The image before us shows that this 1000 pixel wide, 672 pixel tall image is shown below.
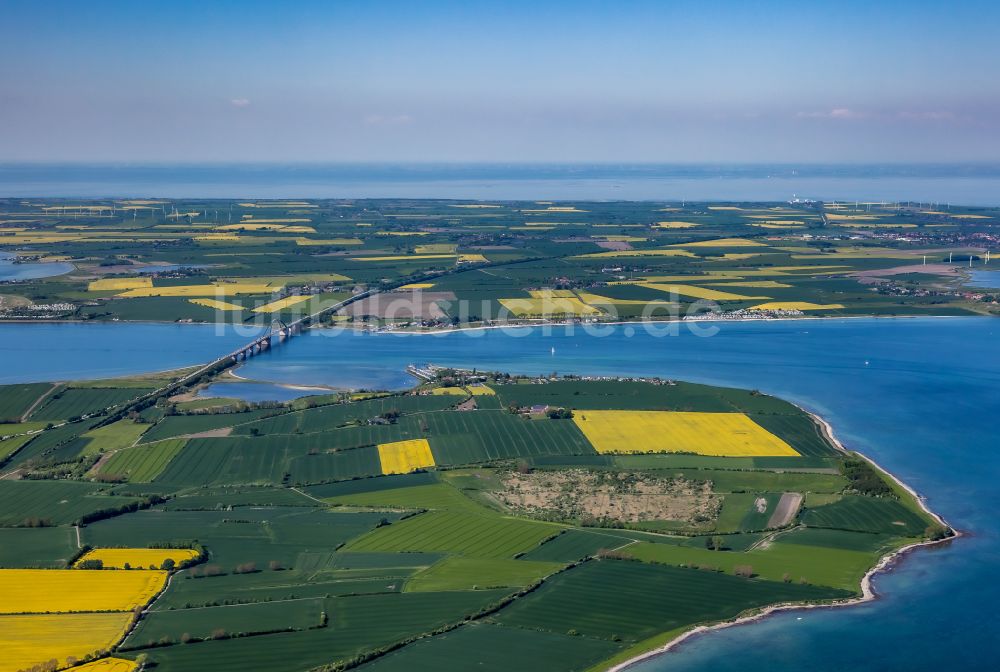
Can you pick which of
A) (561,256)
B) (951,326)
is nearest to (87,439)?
(951,326)

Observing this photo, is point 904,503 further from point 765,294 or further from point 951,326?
point 765,294

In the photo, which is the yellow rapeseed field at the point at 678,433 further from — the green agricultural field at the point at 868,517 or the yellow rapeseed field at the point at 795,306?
the yellow rapeseed field at the point at 795,306

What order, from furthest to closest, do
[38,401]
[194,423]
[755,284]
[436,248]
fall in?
[436,248] → [755,284] → [38,401] → [194,423]

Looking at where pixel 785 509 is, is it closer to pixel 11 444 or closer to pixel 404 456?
pixel 404 456

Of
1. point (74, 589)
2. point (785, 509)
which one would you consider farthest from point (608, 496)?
point (74, 589)

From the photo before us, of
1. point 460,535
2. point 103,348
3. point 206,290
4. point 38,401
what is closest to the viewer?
point 460,535

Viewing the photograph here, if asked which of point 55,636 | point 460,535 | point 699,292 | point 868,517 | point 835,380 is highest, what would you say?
point 699,292
